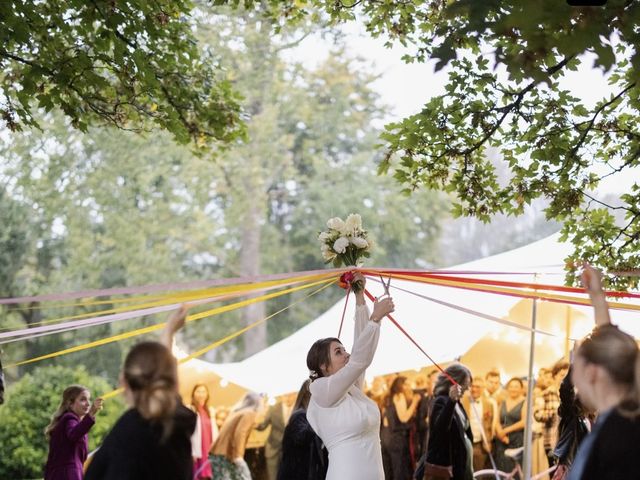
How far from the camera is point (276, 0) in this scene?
9.52 meters

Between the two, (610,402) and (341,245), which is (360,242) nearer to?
(341,245)

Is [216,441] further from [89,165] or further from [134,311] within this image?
[89,165]

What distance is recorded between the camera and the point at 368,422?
5711 millimetres

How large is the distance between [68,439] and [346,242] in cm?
308

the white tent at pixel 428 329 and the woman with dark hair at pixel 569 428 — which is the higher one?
the white tent at pixel 428 329

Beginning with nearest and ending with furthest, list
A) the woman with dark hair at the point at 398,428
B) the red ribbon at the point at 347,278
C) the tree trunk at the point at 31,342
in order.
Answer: the red ribbon at the point at 347,278, the woman with dark hair at the point at 398,428, the tree trunk at the point at 31,342

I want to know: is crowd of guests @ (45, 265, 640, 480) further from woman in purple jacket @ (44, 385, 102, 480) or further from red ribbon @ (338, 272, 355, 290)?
red ribbon @ (338, 272, 355, 290)

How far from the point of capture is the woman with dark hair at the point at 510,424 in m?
12.3

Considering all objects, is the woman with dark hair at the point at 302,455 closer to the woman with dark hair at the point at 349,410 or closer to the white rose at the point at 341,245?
the woman with dark hair at the point at 349,410

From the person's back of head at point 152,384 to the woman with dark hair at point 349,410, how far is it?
5.88ft

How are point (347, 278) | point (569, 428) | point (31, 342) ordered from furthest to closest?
point (31, 342), point (569, 428), point (347, 278)

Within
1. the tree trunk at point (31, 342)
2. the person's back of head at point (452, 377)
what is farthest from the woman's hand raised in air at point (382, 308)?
the tree trunk at point (31, 342)

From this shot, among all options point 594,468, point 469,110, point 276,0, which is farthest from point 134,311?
point 276,0

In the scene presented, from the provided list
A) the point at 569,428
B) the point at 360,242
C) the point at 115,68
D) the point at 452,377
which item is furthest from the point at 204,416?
the point at 360,242
